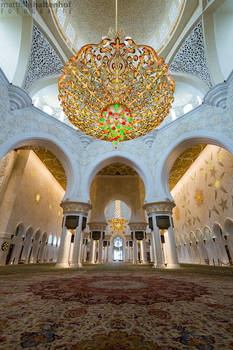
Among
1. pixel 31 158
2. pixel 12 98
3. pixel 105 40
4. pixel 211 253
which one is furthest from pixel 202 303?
pixel 31 158

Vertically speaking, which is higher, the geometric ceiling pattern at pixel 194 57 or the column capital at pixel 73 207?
the geometric ceiling pattern at pixel 194 57

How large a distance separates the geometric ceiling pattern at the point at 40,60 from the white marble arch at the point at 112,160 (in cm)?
357

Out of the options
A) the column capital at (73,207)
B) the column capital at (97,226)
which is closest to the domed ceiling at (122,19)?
the column capital at (73,207)

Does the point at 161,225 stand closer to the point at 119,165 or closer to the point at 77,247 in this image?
the point at 77,247

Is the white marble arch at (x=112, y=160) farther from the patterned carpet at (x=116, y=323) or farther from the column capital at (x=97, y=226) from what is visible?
the patterned carpet at (x=116, y=323)

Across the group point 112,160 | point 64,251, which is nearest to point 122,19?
point 112,160

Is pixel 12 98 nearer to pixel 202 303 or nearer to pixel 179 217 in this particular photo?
pixel 202 303

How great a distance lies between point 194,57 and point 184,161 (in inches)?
177

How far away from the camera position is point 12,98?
16.9 ft

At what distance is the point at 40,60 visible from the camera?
20.1 feet

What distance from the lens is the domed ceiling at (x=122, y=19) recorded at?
7.36m

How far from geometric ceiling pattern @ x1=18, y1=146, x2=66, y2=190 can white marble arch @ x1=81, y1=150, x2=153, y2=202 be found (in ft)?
9.13

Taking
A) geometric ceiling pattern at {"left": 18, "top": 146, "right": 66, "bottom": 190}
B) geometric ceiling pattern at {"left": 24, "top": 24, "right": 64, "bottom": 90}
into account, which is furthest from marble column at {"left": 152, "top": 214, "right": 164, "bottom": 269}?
geometric ceiling pattern at {"left": 24, "top": 24, "right": 64, "bottom": 90}

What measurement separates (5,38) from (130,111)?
5172 mm
